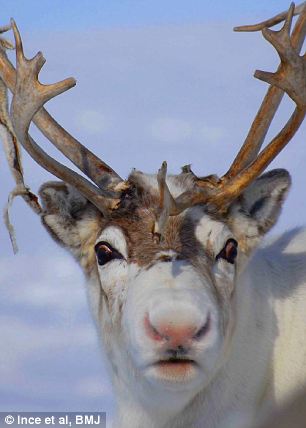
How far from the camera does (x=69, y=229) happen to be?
32.4ft

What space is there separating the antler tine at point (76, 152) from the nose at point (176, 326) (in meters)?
1.74

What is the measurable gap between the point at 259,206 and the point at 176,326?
2097 millimetres

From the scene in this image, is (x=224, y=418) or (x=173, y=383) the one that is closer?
(x=173, y=383)

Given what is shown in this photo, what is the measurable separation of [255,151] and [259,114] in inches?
14.6

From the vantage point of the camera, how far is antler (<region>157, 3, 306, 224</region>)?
956cm

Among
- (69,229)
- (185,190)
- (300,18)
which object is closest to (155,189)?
(185,190)

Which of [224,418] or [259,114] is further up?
[259,114]

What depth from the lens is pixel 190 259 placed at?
8.92 meters

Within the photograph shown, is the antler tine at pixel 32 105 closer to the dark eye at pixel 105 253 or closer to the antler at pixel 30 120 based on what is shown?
the antler at pixel 30 120

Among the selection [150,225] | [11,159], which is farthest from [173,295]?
[11,159]

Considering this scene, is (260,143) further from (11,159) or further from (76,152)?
(11,159)

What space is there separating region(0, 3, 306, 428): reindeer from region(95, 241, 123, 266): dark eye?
0.01 metres

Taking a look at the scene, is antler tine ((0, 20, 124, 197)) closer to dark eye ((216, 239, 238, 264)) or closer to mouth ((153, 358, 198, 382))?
dark eye ((216, 239, 238, 264))

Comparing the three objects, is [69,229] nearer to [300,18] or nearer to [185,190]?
[185,190]
